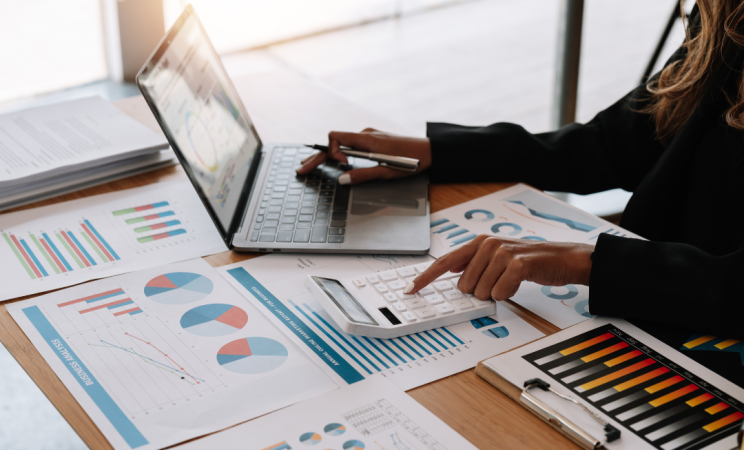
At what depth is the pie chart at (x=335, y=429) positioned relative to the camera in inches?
25.0

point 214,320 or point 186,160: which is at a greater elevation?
point 186,160

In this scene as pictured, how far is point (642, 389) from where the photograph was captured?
0.68 m

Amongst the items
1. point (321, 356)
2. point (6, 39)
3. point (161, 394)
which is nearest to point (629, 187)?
point (321, 356)

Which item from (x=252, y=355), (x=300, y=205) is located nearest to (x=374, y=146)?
(x=300, y=205)

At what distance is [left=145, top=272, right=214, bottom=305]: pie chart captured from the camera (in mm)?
830

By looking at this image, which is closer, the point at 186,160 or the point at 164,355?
the point at 164,355

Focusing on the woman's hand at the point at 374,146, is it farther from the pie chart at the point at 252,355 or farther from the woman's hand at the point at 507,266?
the pie chart at the point at 252,355

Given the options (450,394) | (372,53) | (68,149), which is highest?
(68,149)

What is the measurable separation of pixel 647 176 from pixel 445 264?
503 millimetres

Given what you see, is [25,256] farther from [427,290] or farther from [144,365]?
[427,290]

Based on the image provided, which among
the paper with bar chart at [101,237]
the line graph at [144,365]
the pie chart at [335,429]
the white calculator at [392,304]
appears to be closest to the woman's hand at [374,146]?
the paper with bar chart at [101,237]

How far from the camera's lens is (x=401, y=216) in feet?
3.31

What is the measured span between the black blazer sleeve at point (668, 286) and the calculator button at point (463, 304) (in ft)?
0.45

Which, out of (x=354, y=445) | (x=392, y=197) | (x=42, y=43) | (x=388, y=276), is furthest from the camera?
(x=42, y=43)
